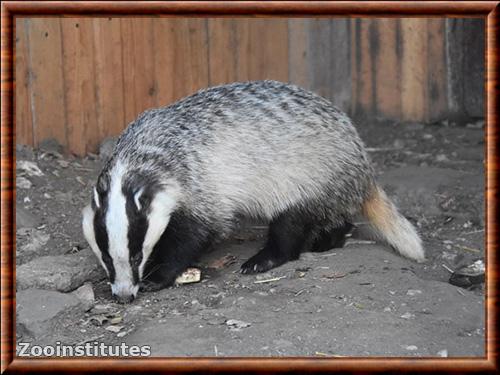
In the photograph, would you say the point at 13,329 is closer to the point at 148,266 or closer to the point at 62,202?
the point at 148,266

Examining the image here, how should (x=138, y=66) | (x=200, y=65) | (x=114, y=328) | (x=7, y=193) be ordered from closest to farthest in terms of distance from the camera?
(x=7, y=193)
(x=114, y=328)
(x=138, y=66)
(x=200, y=65)

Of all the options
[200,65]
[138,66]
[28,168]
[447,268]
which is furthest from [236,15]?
[200,65]

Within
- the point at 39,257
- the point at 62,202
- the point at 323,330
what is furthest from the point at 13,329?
the point at 62,202

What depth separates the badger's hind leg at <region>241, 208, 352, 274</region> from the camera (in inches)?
157

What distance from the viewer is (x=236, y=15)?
2.60 meters

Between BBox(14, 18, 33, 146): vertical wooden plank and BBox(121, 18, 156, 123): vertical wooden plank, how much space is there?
662 mm

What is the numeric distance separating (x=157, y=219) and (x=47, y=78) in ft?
6.30

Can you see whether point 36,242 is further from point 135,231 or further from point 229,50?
point 229,50

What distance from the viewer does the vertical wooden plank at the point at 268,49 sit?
245 inches

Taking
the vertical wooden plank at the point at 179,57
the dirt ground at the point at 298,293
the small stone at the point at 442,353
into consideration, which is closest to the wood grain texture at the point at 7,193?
the dirt ground at the point at 298,293

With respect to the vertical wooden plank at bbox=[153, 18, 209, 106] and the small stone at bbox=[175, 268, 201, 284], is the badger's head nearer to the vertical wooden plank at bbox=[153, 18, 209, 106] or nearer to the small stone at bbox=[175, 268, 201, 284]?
the small stone at bbox=[175, 268, 201, 284]

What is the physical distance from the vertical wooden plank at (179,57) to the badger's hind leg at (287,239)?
191 cm

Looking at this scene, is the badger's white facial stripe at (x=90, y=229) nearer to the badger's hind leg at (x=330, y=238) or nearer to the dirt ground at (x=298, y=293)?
the dirt ground at (x=298, y=293)

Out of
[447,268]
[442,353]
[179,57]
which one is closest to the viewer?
[442,353]
